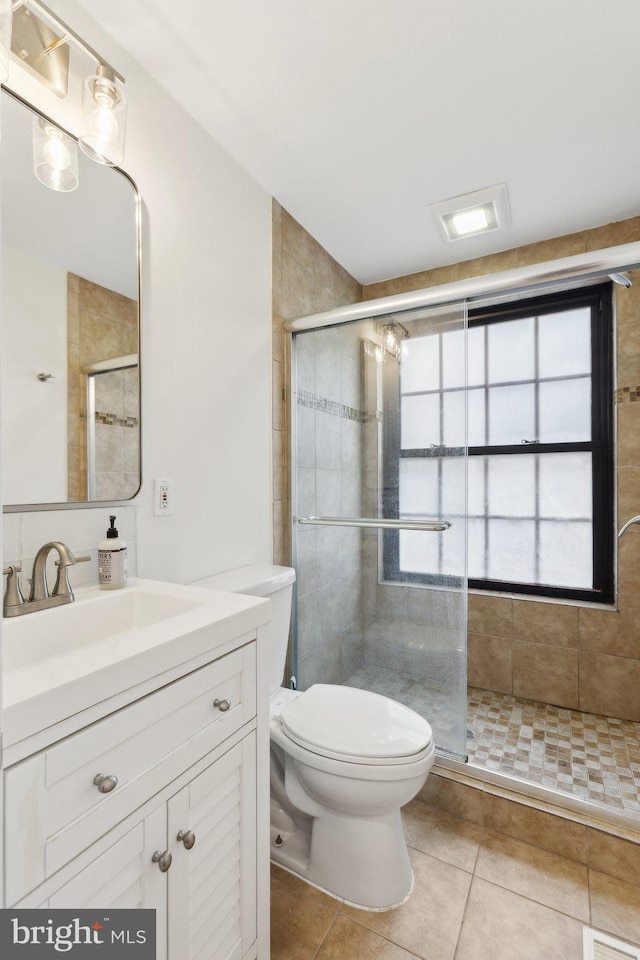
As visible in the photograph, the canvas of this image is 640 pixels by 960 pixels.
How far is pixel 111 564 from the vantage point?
1.15 metres

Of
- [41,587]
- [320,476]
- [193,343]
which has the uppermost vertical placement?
[193,343]

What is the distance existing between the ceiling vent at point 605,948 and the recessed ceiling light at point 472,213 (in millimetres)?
2435

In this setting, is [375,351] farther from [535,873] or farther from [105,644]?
[535,873]

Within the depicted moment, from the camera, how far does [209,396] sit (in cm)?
159

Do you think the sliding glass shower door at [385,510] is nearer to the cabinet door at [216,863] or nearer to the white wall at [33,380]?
the cabinet door at [216,863]

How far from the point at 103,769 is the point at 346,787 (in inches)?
30.8

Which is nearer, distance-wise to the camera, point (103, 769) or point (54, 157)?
point (103, 769)

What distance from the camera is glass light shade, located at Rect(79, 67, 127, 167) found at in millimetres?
1098

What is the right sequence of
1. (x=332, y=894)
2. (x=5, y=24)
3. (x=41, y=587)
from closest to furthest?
1. (x=5, y=24)
2. (x=41, y=587)
3. (x=332, y=894)

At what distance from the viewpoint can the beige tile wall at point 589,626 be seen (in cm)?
214

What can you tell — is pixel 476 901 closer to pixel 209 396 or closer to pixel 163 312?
pixel 209 396

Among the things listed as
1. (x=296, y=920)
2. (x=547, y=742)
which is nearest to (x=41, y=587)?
(x=296, y=920)

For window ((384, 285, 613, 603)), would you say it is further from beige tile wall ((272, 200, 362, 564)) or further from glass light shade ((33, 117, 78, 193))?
glass light shade ((33, 117, 78, 193))

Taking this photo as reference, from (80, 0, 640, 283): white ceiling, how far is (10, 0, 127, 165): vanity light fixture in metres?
0.21
